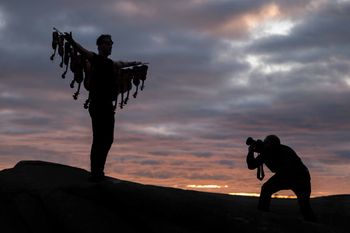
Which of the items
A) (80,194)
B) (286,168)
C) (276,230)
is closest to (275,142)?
(286,168)

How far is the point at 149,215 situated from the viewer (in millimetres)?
10211

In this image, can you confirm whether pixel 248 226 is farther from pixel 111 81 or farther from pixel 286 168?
pixel 111 81

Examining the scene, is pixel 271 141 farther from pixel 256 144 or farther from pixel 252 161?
pixel 252 161

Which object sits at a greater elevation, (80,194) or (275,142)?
(275,142)

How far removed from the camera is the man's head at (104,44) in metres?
10.2

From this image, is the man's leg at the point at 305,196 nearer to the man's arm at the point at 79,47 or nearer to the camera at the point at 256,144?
the camera at the point at 256,144

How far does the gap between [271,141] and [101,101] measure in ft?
12.7

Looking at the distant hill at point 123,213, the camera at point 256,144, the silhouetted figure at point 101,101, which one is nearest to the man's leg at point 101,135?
the silhouetted figure at point 101,101

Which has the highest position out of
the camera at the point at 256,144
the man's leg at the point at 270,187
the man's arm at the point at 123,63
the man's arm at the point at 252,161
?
the man's arm at the point at 123,63

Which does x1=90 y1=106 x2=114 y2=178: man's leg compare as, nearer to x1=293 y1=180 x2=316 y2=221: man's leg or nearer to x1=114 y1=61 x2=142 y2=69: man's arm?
x1=114 y1=61 x2=142 y2=69: man's arm

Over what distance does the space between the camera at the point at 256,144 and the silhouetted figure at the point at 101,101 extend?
3024 millimetres

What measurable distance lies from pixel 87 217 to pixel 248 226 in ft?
10.4

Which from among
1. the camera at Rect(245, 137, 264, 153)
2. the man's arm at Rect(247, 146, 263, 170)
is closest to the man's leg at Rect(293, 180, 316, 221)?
the man's arm at Rect(247, 146, 263, 170)

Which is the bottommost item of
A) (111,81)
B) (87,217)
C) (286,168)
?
(87,217)
